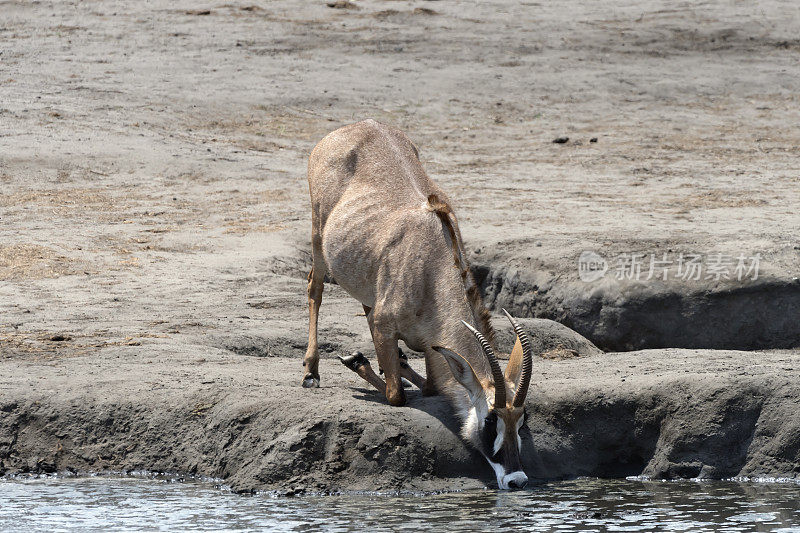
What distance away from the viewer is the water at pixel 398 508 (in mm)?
6602

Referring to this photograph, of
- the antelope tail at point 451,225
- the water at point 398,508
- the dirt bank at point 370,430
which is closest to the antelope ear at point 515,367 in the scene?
the dirt bank at point 370,430

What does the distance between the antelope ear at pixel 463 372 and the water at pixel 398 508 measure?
0.64 meters

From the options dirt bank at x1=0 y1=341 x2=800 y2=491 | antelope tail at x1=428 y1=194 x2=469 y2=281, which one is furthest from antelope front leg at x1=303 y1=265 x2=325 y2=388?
antelope tail at x1=428 y1=194 x2=469 y2=281

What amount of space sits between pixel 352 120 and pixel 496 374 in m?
11.9

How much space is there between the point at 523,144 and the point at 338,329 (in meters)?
8.18

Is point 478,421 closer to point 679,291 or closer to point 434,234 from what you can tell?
point 434,234

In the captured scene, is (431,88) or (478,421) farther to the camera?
(431,88)

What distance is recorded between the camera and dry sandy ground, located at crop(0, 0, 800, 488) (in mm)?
10688

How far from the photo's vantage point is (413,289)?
7.86 meters

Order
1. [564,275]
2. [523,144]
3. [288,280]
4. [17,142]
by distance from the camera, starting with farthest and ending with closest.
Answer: [523,144] → [17,142] → [288,280] → [564,275]

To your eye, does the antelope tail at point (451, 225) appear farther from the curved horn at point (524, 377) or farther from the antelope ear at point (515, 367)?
the curved horn at point (524, 377)

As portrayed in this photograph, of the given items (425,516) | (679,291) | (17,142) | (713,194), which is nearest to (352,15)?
(17,142)

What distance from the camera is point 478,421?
7527mm

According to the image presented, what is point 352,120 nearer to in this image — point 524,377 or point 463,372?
point 463,372
